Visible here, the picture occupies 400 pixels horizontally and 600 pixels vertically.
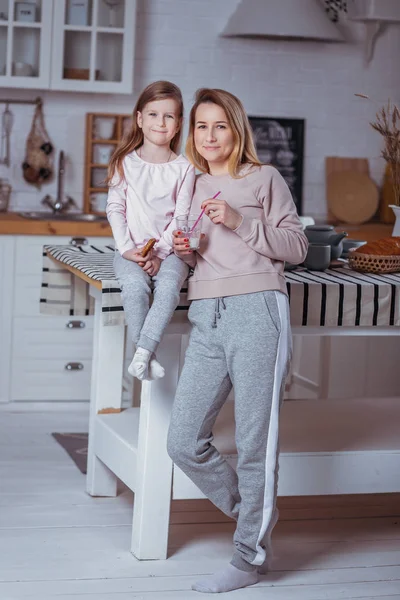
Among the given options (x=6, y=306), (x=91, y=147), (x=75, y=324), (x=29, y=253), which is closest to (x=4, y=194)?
(x=91, y=147)

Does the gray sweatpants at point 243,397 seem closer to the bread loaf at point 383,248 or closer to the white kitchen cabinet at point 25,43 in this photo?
the bread loaf at point 383,248

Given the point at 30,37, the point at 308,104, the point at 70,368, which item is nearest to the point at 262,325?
the point at 70,368

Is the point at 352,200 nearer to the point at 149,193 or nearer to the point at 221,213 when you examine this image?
the point at 149,193

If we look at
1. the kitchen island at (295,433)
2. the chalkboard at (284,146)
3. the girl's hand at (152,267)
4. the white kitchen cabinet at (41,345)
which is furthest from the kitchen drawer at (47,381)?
the girl's hand at (152,267)

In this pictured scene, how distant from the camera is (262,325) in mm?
2451

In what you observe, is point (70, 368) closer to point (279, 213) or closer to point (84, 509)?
point (84, 509)

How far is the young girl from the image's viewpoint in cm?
255

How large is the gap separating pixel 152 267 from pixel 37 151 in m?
2.56

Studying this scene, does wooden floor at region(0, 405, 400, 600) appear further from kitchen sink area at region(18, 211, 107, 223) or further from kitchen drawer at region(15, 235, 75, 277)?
kitchen sink area at region(18, 211, 107, 223)

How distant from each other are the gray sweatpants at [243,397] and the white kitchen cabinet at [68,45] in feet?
8.13

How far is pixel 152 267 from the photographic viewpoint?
257 centimetres

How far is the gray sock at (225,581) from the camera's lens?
2527 mm

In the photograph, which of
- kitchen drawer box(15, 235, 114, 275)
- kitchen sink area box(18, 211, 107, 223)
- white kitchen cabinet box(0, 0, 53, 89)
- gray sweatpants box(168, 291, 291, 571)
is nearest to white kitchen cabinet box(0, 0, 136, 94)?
white kitchen cabinet box(0, 0, 53, 89)

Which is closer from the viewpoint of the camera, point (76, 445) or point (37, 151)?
point (76, 445)
